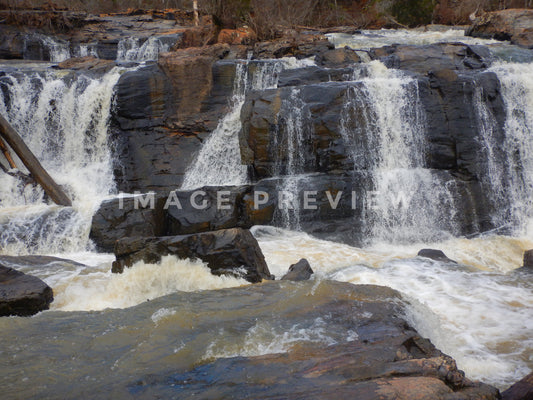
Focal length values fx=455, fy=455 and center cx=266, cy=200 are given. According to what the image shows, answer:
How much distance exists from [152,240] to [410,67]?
8761 mm

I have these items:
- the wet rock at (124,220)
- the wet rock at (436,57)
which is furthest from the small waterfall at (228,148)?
the wet rock at (436,57)

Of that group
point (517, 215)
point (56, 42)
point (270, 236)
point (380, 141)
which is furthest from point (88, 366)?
point (56, 42)

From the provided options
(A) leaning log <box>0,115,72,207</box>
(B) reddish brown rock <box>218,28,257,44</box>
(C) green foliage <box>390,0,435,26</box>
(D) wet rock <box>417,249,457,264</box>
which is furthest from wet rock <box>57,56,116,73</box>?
(C) green foliage <box>390,0,435,26</box>

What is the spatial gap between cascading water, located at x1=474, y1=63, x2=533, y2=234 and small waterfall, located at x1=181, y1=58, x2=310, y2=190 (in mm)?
5309

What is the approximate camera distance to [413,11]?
2072cm

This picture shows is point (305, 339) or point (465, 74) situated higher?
point (465, 74)

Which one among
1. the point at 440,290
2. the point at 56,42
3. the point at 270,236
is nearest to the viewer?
the point at 440,290

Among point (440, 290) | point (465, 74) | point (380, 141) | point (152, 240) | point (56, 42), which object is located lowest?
point (440, 290)

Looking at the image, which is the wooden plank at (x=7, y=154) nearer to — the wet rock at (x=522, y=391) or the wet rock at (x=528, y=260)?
the wet rock at (x=528, y=260)

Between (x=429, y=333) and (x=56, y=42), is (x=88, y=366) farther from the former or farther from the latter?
(x=56, y=42)

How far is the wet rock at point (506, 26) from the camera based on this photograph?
1465 cm

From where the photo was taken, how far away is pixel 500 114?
1012 centimetres

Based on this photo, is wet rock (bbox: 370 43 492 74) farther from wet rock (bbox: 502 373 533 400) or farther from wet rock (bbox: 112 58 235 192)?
wet rock (bbox: 502 373 533 400)

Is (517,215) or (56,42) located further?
(56,42)
